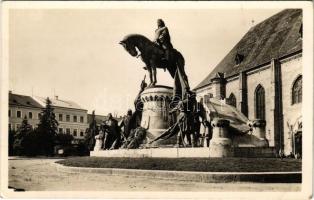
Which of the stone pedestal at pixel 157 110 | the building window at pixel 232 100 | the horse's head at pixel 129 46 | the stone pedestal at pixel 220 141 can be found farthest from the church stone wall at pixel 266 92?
the stone pedestal at pixel 220 141

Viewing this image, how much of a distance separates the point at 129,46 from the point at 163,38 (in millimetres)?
1512

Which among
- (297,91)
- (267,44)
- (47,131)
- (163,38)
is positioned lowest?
(47,131)

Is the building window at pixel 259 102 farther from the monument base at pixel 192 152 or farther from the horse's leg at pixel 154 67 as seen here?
the monument base at pixel 192 152

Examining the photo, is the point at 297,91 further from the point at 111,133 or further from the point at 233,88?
the point at 111,133

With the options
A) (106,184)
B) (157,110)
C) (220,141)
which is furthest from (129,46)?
(106,184)

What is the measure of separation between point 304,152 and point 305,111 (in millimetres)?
1197

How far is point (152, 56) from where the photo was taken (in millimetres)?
19469

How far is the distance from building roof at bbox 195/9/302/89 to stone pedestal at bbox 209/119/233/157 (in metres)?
15.2

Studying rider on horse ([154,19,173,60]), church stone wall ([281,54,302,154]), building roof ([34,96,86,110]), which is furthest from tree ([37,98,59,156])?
church stone wall ([281,54,302,154])

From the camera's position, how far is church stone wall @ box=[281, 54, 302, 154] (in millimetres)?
28445

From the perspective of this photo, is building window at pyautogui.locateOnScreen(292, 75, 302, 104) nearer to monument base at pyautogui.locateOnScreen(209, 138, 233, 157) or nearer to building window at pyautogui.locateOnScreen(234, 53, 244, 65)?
building window at pyautogui.locateOnScreen(234, 53, 244, 65)

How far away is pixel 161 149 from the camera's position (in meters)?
16.6

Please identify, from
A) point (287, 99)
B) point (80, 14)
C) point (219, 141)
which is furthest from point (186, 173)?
point (287, 99)

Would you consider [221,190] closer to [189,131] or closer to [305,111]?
[305,111]
